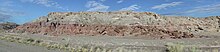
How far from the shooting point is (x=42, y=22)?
8894 cm

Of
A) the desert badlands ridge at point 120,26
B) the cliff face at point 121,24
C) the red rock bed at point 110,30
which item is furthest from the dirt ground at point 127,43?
the cliff face at point 121,24

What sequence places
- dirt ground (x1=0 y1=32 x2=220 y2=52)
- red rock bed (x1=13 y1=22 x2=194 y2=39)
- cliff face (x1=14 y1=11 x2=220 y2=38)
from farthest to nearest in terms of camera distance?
cliff face (x1=14 y1=11 x2=220 y2=38) → red rock bed (x1=13 y1=22 x2=194 y2=39) → dirt ground (x1=0 y1=32 x2=220 y2=52)

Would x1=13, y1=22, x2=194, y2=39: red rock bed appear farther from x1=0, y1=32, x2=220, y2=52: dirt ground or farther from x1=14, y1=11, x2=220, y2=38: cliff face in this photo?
x1=0, y1=32, x2=220, y2=52: dirt ground

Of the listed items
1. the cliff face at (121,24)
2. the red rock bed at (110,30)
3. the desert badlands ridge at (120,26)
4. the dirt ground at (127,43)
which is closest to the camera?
the dirt ground at (127,43)

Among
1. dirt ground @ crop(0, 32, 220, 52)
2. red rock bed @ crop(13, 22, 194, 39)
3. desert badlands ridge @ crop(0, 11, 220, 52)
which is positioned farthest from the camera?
desert badlands ridge @ crop(0, 11, 220, 52)

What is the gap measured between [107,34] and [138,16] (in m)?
12.1

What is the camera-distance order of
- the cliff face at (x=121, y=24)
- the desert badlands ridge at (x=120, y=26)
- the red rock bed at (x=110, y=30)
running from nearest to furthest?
the red rock bed at (x=110, y=30) → the desert badlands ridge at (x=120, y=26) → the cliff face at (x=121, y=24)

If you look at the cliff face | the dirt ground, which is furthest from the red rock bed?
the dirt ground

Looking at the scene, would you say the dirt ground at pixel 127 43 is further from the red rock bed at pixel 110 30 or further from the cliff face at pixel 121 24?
the cliff face at pixel 121 24

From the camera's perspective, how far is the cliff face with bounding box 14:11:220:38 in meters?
70.5

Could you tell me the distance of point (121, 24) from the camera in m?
75.2

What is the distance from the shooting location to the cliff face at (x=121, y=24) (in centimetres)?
7050

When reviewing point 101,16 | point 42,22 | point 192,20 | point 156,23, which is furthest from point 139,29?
point 42,22

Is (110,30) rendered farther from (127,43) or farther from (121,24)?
(127,43)
